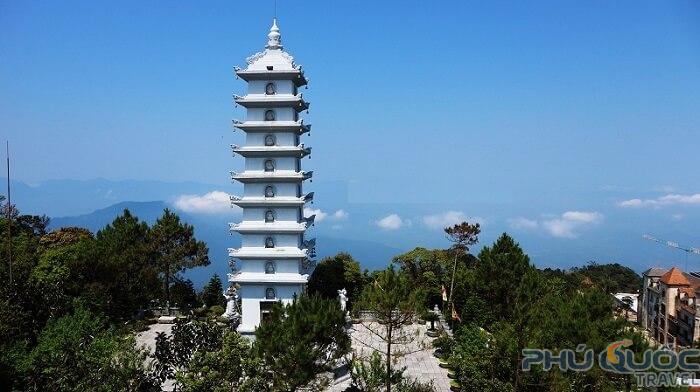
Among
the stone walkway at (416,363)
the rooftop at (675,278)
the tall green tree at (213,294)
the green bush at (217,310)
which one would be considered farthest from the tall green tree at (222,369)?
the rooftop at (675,278)

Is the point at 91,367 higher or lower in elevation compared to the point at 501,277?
lower

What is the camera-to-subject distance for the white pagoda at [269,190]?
26812 millimetres

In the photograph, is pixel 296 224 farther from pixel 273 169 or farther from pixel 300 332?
pixel 300 332

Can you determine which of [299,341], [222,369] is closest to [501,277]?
[299,341]

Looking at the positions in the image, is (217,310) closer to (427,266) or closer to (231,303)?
(231,303)

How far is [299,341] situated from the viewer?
661 inches

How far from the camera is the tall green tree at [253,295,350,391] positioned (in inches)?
649

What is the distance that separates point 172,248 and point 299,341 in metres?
19.0

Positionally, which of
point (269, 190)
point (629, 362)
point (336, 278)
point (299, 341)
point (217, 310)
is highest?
point (269, 190)

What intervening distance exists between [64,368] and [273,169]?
1427 centimetres

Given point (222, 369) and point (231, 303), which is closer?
point (222, 369)

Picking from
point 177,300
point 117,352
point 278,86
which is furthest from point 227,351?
point 177,300

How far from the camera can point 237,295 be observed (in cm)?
2989

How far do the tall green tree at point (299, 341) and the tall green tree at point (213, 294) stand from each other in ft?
60.7
